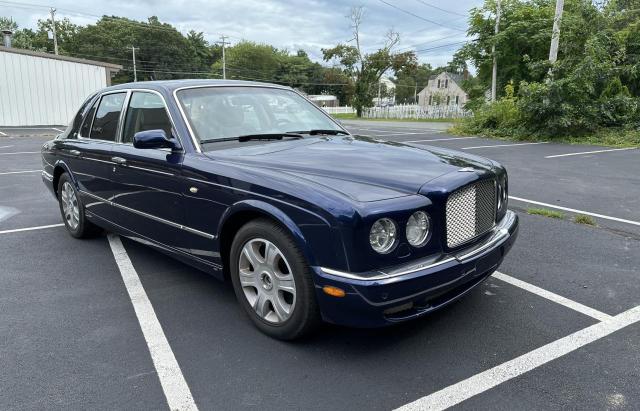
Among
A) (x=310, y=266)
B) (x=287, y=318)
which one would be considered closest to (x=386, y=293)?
(x=310, y=266)

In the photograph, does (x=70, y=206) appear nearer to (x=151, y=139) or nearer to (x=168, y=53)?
(x=151, y=139)

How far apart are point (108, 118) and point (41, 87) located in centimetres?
2474

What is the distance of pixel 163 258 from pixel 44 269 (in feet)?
3.45

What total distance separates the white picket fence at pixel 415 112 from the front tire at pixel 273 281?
31.6 m

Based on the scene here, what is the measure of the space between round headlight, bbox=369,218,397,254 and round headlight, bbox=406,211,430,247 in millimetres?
111

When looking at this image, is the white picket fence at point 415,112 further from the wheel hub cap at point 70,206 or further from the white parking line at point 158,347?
the white parking line at point 158,347

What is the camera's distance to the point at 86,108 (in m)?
5.30

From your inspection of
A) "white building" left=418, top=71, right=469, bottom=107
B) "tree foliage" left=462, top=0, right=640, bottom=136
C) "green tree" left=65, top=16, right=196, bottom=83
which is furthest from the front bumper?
"green tree" left=65, top=16, right=196, bottom=83

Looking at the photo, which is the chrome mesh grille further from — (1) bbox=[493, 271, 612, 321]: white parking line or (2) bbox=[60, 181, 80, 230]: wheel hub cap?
(2) bbox=[60, 181, 80, 230]: wheel hub cap

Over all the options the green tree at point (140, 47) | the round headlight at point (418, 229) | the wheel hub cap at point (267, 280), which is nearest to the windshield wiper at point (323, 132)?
the wheel hub cap at point (267, 280)

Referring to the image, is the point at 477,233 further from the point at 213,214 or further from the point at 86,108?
the point at 86,108

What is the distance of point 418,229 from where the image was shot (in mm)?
2771

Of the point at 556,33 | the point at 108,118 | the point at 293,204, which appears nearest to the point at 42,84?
the point at 556,33

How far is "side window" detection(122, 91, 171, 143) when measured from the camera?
393 centimetres
